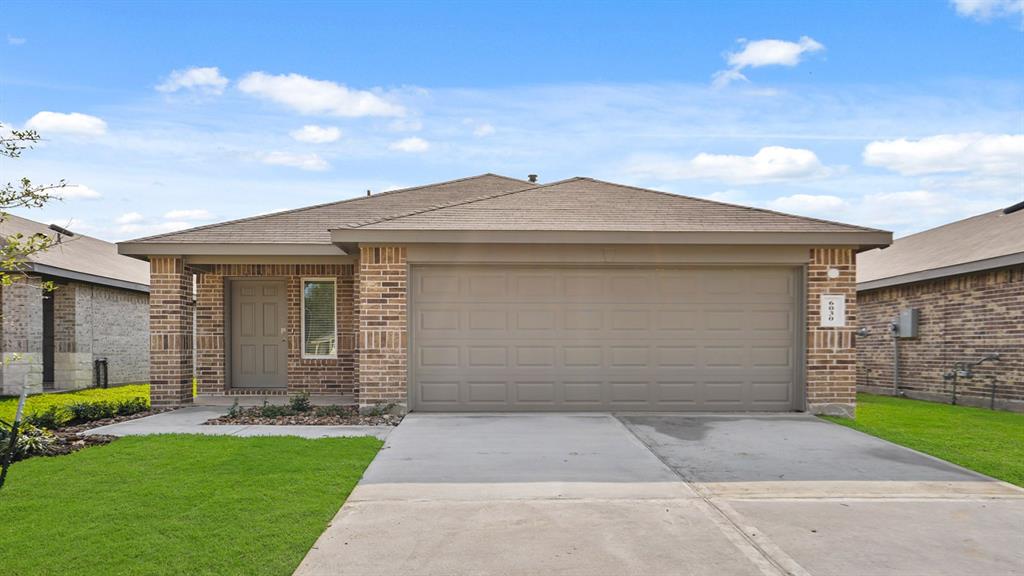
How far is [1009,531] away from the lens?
5.05 meters

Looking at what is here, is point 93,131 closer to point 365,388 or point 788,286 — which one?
point 365,388

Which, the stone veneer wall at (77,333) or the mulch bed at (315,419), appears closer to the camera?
the mulch bed at (315,419)

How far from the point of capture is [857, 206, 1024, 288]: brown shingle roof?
13.1 m

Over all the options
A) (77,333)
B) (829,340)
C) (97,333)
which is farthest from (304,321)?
(829,340)

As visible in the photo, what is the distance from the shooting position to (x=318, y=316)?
1285 cm

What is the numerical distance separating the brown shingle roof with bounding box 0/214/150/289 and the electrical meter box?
17.5 metres

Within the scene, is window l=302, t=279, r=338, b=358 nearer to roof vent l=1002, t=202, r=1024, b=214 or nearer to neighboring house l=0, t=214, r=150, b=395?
neighboring house l=0, t=214, r=150, b=395

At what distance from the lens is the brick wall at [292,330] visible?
12625mm

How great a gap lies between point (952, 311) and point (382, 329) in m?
11.6

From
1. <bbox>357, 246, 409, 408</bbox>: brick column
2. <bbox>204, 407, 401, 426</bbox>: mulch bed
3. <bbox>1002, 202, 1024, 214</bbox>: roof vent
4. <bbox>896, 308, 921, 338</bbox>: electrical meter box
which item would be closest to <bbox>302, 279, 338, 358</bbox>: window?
A: <bbox>204, 407, 401, 426</bbox>: mulch bed

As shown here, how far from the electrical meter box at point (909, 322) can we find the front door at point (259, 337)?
43.2ft

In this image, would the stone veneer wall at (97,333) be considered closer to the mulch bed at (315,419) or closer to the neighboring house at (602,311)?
the mulch bed at (315,419)

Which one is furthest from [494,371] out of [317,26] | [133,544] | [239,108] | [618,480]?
[239,108]

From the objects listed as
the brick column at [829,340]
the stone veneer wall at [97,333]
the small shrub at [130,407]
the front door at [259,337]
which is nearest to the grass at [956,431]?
the brick column at [829,340]
